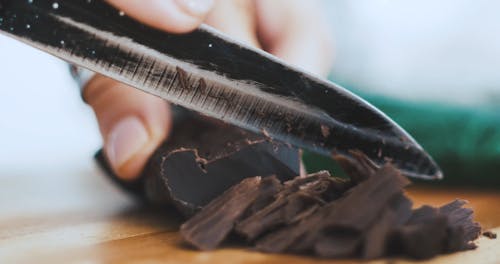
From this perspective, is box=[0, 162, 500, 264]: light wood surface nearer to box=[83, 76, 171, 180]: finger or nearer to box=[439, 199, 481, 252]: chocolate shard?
box=[439, 199, 481, 252]: chocolate shard

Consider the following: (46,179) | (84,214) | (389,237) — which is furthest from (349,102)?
(46,179)

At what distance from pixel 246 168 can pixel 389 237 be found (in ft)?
1.30

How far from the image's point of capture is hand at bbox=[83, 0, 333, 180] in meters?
1.40

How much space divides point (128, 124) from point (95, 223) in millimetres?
273

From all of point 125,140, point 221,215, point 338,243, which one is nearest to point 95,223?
point 125,140

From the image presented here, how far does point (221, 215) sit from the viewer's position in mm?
1267

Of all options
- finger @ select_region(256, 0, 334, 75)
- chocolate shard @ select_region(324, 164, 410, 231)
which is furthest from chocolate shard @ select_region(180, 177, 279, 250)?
finger @ select_region(256, 0, 334, 75)

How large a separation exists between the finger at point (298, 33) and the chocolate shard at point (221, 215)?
56 cm

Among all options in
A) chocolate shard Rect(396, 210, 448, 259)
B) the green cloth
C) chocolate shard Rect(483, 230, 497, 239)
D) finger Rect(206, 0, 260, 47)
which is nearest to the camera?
chocolate shard Rect(396, 210, 448, 259)

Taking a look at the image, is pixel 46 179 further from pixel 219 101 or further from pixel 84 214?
pixel 219 101

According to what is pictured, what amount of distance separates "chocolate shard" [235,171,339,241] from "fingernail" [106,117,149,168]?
413 mm

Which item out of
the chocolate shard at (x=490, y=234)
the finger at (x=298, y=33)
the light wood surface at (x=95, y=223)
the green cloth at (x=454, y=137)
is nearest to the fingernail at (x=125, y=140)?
the light wood surface at (x=95, y=223)

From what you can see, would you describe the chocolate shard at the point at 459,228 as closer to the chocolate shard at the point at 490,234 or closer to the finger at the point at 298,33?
the chocolate shard at the point at 490,234

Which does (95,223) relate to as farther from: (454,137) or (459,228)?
(454,137)
